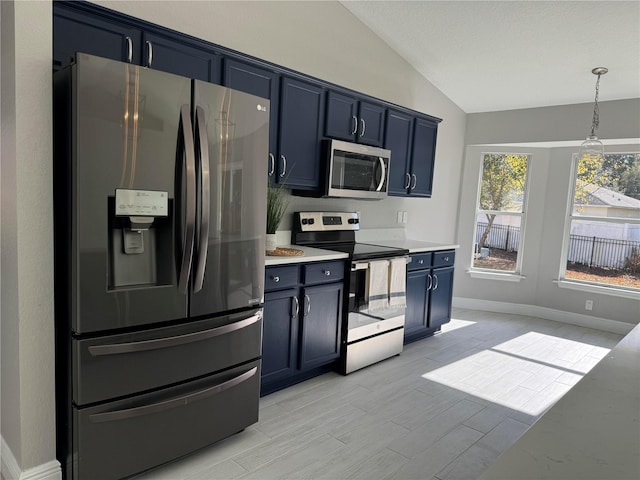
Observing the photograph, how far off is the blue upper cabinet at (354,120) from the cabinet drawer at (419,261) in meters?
1.03

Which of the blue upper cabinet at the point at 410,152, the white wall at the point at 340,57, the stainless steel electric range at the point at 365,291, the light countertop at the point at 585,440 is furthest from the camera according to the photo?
the blue upper cabinet at the point at 410,152

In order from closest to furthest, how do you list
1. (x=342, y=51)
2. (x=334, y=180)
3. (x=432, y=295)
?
(x=334, y=180) → (x=342, y=51) → (x=432, y=295)

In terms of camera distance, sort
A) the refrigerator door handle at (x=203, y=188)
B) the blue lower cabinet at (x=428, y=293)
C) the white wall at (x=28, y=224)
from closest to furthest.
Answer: the white wall at (x=28, y=224) → the refrigerator door handle at (x=203, y=188) → the blue lower cabinet at (x=428, y=293)

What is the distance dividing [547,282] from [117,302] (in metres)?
4.92

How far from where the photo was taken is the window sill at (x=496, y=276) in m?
5.37

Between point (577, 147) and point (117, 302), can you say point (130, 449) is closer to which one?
point (117, 302)

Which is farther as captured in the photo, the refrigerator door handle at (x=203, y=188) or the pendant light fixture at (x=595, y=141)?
the pendant light fixture at (x=595, y=141)

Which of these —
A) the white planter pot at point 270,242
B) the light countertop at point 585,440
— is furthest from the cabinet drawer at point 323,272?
the light countertop at point 585,440

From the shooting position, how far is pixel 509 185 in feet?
17.7

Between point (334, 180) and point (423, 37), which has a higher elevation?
point (423, 37)

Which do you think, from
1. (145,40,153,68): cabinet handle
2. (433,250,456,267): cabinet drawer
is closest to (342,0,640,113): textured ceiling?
(433,250,456,267): cabinet drawer

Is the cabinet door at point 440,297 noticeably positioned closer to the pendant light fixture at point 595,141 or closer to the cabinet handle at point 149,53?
the pendant light fixture at point 595,141

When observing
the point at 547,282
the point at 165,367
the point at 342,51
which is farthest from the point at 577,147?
the point at 165,367

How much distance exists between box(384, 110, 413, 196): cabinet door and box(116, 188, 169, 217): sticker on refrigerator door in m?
2.49
